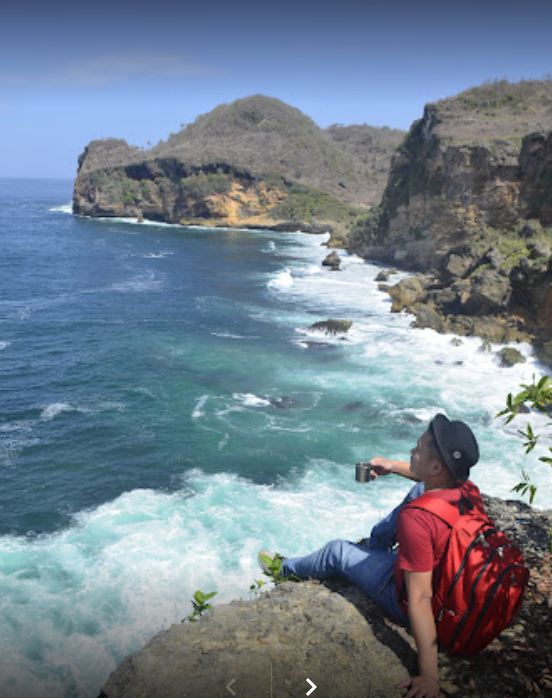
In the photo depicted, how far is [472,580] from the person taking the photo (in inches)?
163

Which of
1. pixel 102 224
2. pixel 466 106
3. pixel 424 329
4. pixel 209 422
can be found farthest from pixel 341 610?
pixel 102 224

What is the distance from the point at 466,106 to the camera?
5634 cm

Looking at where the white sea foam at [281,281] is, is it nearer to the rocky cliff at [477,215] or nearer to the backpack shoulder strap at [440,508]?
the rocky cliff at [477,215]

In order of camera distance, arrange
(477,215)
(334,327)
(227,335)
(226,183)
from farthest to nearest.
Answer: (226,183) → (477,215) → (334,327) → (227,335)

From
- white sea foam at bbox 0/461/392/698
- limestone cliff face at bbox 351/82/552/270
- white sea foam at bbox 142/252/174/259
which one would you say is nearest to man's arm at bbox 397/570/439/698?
white sea foam at bbox 0/461/392/698

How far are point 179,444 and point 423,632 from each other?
1662 centimetres

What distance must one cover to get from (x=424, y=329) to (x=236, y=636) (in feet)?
104

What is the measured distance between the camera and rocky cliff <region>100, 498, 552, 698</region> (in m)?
4.45

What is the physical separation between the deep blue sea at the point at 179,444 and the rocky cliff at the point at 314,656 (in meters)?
6.89

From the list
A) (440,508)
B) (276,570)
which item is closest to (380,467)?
(440,508)

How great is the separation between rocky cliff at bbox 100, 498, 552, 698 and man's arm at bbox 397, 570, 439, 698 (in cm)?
42

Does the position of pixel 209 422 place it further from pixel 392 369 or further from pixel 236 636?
pixel 236 636

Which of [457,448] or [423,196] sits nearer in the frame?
[457,448]

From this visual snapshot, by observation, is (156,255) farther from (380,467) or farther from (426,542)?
(426,542)
